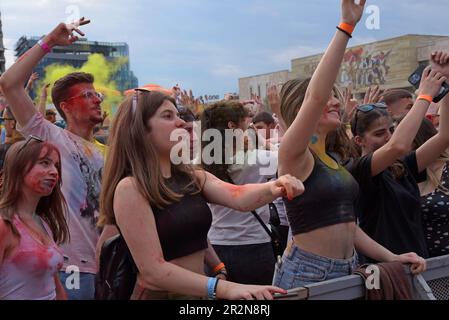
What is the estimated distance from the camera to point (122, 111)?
2.57 metres

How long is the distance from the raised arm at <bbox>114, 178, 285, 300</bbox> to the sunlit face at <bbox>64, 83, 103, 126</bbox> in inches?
61.5

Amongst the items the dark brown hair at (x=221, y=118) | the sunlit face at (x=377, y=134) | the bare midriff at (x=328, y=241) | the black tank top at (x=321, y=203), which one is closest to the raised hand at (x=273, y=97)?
the dark brown hair at (x=221, y=118)

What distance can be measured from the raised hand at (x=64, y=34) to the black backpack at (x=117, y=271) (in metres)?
1.43

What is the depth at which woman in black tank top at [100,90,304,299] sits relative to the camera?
7.11 ft

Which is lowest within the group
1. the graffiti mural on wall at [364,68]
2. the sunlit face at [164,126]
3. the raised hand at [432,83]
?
the sunlit face at [164,126]

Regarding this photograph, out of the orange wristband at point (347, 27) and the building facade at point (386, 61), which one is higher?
the building facade at point (386, 61)

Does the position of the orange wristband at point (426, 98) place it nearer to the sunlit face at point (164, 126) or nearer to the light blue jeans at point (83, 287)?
the sunlit face at point (164, 126)

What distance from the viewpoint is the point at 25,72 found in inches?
128

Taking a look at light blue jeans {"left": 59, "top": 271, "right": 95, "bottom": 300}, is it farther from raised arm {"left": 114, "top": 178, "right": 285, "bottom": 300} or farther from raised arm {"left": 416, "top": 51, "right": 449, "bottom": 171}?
raised arm {"left": 416, "top": 51, "right": 449, "bottom": 171}

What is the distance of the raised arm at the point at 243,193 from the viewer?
223 cm

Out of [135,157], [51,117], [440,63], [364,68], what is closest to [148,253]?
[135,157]

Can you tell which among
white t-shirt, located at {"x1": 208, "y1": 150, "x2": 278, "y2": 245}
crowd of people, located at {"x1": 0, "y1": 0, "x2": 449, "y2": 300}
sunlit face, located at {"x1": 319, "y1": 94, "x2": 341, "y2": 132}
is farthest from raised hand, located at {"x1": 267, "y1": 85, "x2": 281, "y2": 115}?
sunlit face, located at {"x1": 319, "y1": 94, "x2": 341, "y2": 132}

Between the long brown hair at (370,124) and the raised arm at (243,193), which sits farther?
the long brown hair at (370,124)
